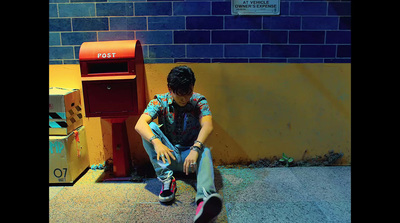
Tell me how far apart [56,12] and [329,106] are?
3.09 m

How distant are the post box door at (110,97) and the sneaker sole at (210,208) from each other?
1146mm

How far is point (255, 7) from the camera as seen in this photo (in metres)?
2.90

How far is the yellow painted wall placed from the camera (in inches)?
119

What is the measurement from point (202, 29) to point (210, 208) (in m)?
1.82

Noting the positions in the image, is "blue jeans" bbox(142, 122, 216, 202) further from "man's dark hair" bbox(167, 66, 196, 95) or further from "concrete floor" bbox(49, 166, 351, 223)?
"man's dark hair" bbox(167, 66, 196, 95)

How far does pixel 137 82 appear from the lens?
2648 mm

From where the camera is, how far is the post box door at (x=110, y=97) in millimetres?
2539

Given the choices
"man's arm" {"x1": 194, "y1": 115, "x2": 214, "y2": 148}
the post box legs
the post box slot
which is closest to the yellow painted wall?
the post box legs

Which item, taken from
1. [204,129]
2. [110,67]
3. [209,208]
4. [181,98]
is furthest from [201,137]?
[110,67]

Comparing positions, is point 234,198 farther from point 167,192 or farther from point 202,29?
point 202,29

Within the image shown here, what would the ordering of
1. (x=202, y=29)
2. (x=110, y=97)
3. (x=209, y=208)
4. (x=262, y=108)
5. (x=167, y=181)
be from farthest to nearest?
(x=262, y=108) < (x=202, y=29) < (x=110, y=97) < (x=167, y=181) < (x=209, y=208)
